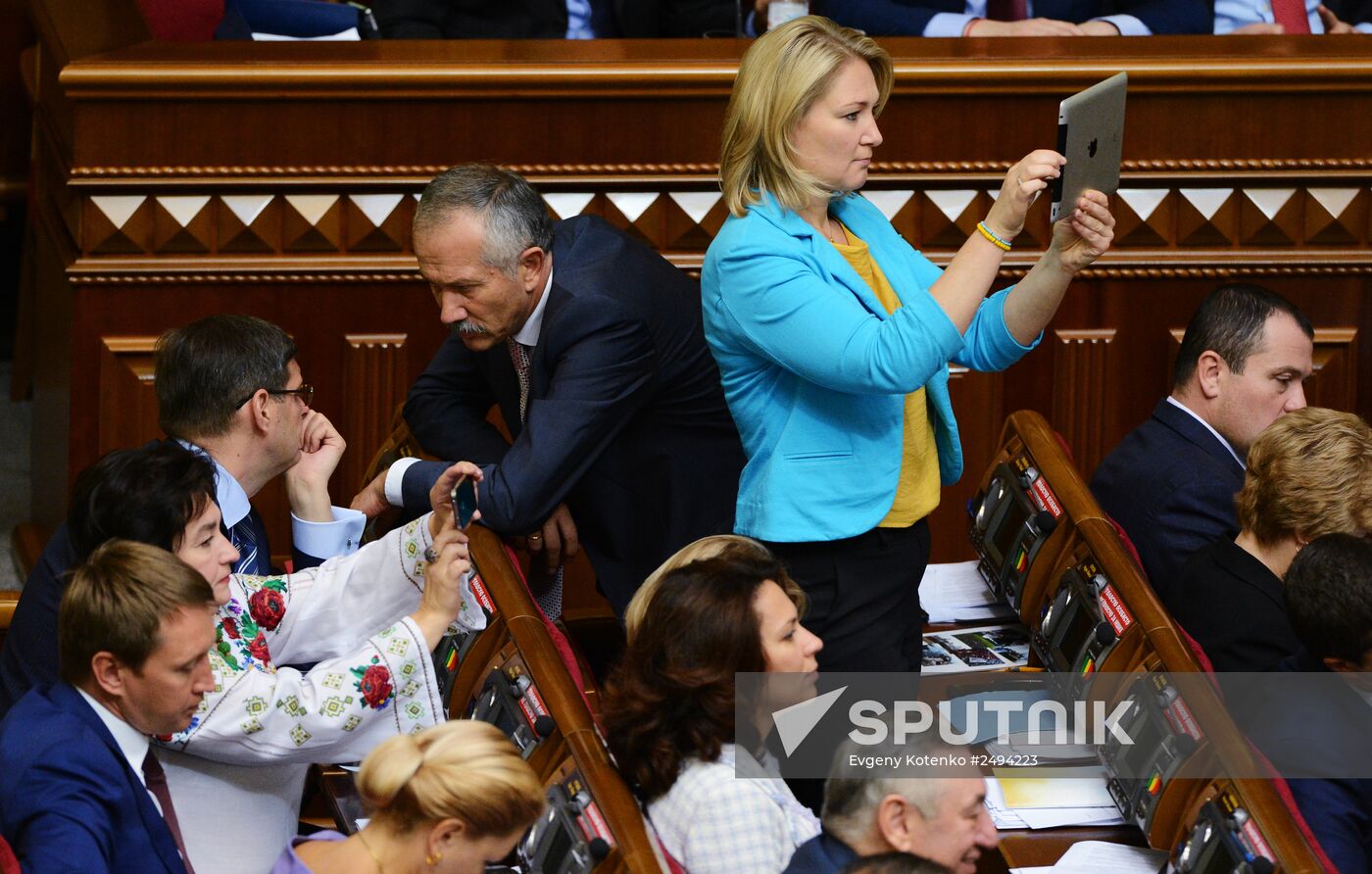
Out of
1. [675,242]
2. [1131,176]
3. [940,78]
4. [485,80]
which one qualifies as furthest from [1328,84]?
[485,80]

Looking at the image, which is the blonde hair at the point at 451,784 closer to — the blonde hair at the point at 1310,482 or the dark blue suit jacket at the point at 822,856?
the dark blue suit jacket at the point at 822,856

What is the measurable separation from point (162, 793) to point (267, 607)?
45 centimetres

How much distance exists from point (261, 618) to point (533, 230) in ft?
2.23

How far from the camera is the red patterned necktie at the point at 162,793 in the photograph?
84.7 inches

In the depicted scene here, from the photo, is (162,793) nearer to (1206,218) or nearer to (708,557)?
(708,557)

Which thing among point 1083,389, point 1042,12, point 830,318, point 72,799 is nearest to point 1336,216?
point 1083,389

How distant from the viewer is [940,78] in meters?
3.62

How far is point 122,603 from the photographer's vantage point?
6.82 ft

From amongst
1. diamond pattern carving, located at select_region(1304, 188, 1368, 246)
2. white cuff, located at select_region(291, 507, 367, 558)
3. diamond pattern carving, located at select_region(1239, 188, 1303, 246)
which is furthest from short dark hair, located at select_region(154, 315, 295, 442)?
diamond pattern carving, located at select_region(1304, 188, 1368, 246)

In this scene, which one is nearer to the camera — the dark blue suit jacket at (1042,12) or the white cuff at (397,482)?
the white cuff at (397,482)

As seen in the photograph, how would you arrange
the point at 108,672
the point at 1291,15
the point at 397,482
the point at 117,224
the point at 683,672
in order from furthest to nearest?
the point at 1291,15 → the point at 117,224 → the point at 397,482 → the point at 683,672 → the point at 108,672

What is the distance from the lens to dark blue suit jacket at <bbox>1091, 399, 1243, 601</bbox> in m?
2.90

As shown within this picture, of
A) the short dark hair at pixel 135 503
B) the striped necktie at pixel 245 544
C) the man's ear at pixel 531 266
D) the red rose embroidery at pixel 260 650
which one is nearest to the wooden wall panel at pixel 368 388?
the striped necktie at pixel 245 544

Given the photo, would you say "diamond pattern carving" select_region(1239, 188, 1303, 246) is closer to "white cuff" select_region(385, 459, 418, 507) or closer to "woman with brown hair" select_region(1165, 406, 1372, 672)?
"woman with brown hair" select_region(1165, 406, 1372, 672)
